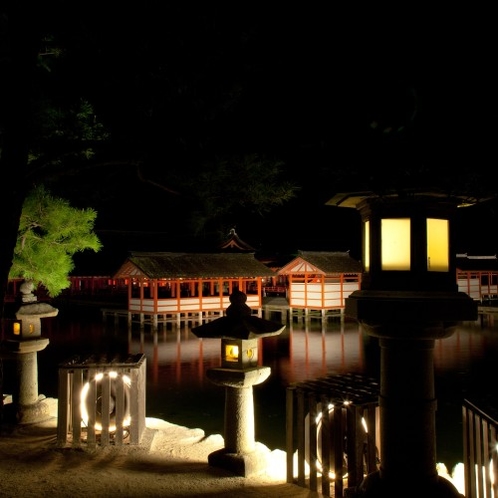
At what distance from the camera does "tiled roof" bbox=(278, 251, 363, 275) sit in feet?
81.8

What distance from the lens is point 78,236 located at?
7359mm

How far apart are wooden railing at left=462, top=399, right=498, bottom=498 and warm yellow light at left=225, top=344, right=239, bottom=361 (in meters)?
2.18

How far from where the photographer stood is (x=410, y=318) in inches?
129

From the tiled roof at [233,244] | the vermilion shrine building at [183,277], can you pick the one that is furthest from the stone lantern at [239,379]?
the tiled roof at [233,244]

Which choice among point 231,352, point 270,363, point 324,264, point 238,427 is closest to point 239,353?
point 231,352

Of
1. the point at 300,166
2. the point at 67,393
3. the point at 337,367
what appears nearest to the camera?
the point at 300,166

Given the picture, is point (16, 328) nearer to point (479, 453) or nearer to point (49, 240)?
point (49, 240)

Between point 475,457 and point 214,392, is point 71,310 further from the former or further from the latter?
point 475,457

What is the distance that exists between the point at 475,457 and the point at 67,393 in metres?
4.13

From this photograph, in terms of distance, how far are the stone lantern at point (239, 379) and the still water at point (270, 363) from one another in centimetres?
207

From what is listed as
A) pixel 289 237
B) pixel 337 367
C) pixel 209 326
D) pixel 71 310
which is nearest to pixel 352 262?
pixel 337 367

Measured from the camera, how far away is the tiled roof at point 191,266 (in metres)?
22.5

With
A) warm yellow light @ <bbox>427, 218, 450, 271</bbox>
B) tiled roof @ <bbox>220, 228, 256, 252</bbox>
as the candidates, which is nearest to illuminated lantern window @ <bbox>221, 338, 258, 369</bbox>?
warm yellow light @ <bbox>427, 218, 450, 271</bbox>

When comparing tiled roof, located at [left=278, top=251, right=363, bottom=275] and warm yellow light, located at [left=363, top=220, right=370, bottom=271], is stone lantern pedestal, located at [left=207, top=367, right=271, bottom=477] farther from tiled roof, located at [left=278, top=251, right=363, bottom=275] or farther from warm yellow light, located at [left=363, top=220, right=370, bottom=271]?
tiled roof, located at [left=278, top=251, right=363, bottom=275]
